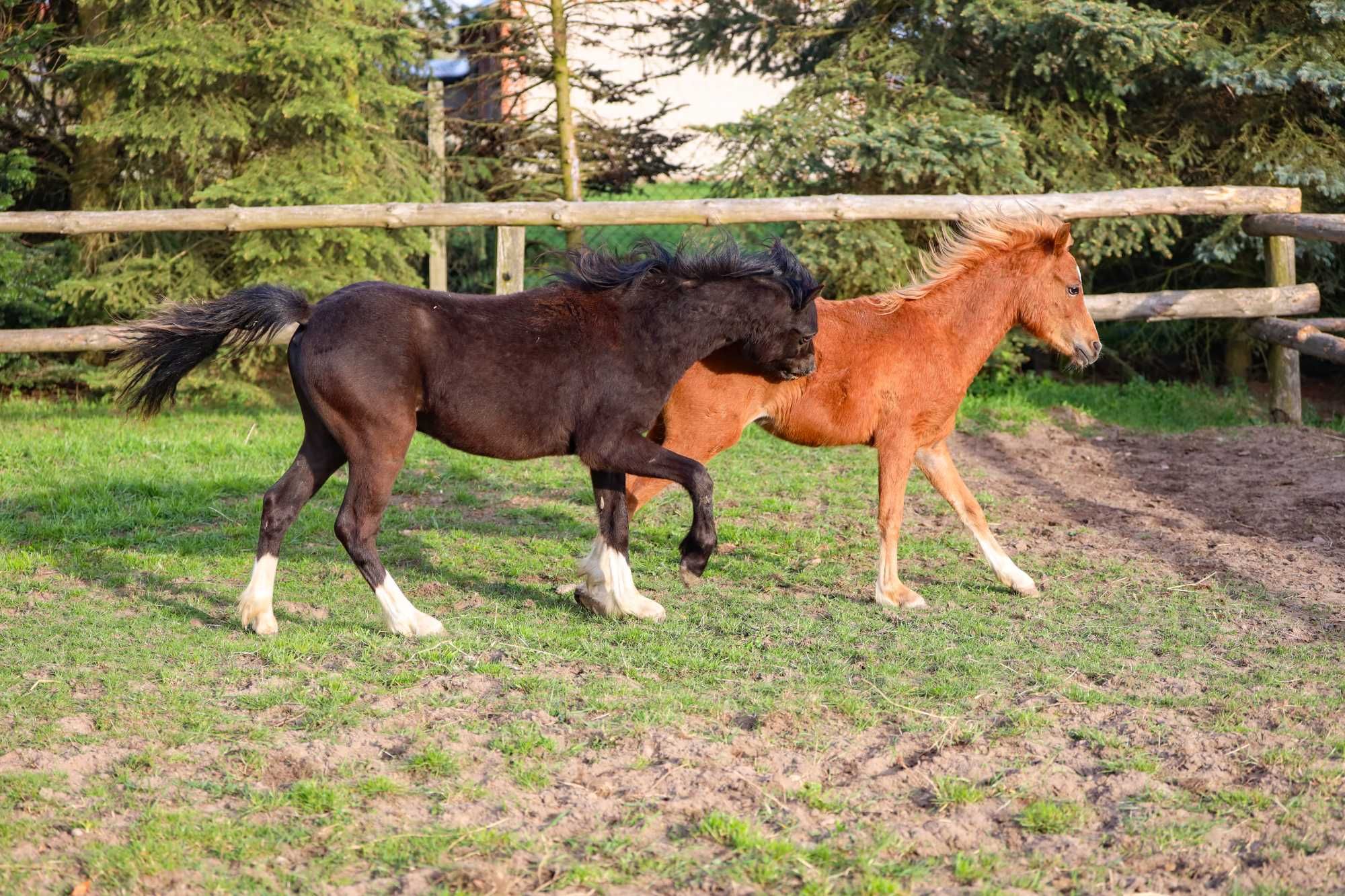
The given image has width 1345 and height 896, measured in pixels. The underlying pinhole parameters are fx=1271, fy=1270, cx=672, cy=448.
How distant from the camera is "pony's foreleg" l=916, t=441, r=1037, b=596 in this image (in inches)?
240

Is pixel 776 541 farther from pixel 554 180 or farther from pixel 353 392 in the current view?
pixel 554 180

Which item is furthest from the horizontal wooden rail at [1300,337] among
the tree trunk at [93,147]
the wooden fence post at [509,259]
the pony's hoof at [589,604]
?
the tree trunk at [93,147]

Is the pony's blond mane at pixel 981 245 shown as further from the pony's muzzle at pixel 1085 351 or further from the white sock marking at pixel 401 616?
the white sock marking at pixel 401 616

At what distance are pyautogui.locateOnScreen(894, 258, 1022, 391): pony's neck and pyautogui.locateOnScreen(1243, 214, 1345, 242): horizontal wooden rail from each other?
14.3ft

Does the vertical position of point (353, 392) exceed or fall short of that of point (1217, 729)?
it exceeds it

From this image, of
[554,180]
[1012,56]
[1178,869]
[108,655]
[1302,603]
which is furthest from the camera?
[554,180]

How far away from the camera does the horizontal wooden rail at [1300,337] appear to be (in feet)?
30.7

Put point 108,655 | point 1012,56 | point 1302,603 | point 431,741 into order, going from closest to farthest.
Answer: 1. point 431,741
2. point 108,655
3. point 1302,603
4. point 1012,56

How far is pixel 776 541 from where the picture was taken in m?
7.11

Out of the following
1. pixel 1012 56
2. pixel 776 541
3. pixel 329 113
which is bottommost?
pixel 776 541

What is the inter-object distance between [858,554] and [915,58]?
5931 millimetres

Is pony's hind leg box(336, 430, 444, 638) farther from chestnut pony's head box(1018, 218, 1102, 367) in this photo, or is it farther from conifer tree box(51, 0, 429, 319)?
conifer tree box(51, 0, 429, 319)

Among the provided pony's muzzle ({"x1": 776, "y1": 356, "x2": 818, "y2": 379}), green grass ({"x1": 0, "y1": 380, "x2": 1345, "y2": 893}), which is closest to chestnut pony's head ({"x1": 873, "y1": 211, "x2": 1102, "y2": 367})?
pony's muzzle ({"x1": 776, "y1": 356, "x2": 818, "y2": 379})

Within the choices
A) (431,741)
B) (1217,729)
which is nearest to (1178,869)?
(1217,729)
